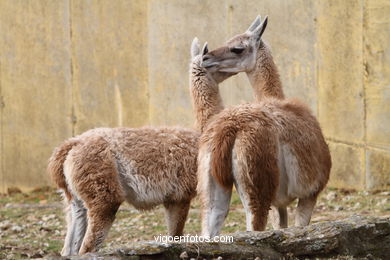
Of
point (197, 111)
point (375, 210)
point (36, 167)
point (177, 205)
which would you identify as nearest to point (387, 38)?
point (375, 210)

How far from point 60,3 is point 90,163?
→ 6.33 metres

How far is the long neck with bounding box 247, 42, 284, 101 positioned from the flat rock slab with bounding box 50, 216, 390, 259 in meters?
2.07

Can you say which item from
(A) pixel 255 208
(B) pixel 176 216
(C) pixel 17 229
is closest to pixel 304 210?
(A) pixel 255 208

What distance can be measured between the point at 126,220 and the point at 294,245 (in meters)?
5.57

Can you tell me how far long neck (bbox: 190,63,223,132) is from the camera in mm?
7387

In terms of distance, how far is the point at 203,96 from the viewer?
7.50m

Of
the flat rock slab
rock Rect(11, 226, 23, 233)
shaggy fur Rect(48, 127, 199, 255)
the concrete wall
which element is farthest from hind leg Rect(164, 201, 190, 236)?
the concrete wall

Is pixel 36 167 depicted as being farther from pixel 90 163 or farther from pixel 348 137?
pixel 90 163

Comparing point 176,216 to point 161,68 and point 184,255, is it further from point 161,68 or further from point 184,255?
point 161,68

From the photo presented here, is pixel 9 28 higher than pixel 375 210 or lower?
higher

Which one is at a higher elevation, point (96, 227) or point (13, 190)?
point (96, 227)

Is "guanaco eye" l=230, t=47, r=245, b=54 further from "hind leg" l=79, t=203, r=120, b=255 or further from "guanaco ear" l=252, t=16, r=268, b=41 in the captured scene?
"hind leg" l=79, t=203, r=120, b=255

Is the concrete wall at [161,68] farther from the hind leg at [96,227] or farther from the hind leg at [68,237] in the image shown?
the hind leg at [96,227]

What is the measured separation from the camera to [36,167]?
12602 millimetres
